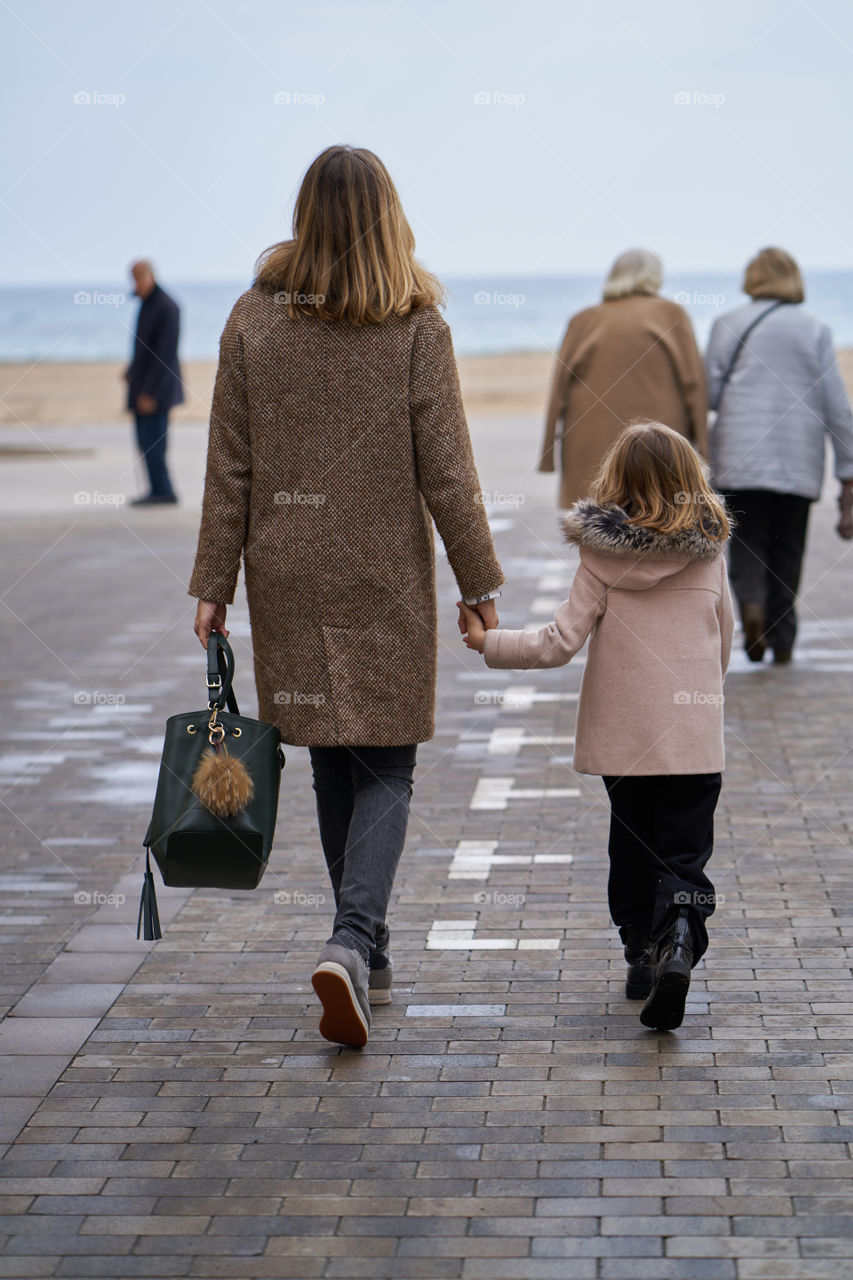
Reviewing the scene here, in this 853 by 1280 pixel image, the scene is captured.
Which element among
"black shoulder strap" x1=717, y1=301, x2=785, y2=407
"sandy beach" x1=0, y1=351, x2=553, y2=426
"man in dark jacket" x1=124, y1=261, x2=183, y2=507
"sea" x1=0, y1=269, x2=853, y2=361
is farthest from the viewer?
"sea" x1=0, y1=269, x2=853, y2=361

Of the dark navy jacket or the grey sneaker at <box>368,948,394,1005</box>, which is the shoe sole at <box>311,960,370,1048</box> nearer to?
the grey sneaker at <box>368,948,394,1005</box>

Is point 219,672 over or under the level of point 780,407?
over

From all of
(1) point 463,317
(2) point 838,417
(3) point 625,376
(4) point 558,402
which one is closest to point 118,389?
(4) point 558,402

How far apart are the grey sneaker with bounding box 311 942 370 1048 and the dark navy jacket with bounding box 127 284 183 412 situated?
12.0 metres

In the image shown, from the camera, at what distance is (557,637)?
380cm

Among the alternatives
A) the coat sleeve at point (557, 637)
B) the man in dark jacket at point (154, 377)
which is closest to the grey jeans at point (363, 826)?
the coat sleeve at point (557, 637)

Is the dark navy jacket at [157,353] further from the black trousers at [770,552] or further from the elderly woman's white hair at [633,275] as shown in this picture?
the black trousers at [770,552]

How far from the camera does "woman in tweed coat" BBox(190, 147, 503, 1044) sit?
3.71m

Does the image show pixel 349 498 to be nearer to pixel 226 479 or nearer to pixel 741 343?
pixel 226 479

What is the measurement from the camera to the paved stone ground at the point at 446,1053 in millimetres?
2889

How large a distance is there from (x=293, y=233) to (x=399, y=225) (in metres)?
0.24

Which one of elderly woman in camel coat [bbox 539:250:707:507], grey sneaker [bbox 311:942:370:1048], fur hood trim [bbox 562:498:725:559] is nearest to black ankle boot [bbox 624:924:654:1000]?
grey sneaker [bbox 311:942:370:1048]

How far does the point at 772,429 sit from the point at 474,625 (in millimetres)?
4146

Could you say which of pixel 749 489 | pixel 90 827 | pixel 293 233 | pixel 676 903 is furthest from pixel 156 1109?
pixel 749 489
